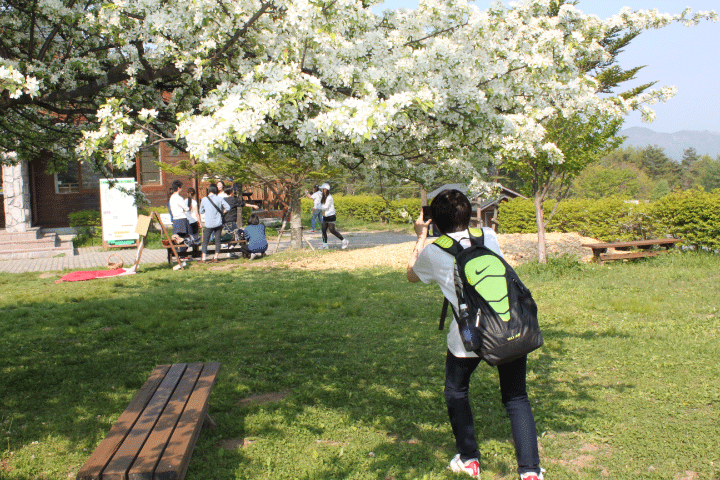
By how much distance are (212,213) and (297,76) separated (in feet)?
30.4

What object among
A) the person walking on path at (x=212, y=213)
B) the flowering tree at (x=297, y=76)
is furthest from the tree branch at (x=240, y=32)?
the person walking on path at (x=212, y=213)

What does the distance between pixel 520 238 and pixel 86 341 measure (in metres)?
11.7

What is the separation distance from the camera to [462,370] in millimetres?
3143

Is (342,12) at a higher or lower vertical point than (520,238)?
higher

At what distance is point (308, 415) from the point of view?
424 cm

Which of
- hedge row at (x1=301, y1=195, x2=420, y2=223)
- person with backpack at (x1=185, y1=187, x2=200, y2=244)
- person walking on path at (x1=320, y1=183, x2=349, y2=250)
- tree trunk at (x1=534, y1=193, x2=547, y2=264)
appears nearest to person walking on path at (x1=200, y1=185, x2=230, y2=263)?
person with backpack at (x1=185, y1=187, x2=200, y2=244)

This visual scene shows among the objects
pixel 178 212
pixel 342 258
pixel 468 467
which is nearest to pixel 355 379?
pixel 468 467

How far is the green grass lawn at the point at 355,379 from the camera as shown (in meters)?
3.54

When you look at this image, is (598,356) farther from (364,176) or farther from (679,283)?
(679,283)

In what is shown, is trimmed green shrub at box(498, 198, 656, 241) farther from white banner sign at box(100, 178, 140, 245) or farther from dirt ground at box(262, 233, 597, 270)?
white banner sign at box(100, 178, 140, 245)

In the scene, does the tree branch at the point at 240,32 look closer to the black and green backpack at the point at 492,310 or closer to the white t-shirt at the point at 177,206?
the black and green backpack at the point at 492,310

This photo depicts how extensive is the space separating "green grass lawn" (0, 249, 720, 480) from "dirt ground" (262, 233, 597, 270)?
11.2 feet

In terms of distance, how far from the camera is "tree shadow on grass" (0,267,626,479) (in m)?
3.84

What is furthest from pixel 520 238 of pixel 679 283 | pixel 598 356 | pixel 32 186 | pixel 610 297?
pixel 32 186
